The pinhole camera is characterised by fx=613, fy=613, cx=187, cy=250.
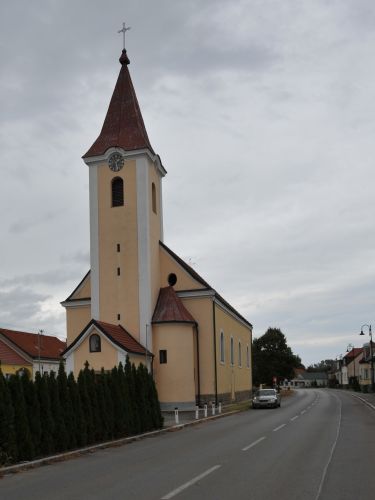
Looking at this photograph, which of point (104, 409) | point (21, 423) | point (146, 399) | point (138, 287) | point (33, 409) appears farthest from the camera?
point (138, 287)

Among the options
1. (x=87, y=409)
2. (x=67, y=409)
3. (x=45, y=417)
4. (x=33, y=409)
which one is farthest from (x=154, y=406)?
(x=33, y=409)

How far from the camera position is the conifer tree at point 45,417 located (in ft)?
51.2

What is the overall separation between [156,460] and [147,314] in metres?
22.2

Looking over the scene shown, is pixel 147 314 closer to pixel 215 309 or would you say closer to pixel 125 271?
pixel 125 271

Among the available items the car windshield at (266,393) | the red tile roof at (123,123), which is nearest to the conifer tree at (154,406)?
the car windshield at (266,393)

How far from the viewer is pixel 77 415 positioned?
1756cm

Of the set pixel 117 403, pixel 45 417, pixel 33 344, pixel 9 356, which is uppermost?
pixel 33 344

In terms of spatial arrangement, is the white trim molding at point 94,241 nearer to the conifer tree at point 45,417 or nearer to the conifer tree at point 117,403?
the conifer tree at point 117,403

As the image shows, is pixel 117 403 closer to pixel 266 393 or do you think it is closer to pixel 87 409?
pixel 87 409

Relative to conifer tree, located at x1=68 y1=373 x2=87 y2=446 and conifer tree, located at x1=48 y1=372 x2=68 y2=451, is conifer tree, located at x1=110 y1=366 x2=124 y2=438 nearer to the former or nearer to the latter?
conifer tree, located at x1=68 y1=373 x2=87 y2=446

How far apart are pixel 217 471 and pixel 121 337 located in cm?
2283

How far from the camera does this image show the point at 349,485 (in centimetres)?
991

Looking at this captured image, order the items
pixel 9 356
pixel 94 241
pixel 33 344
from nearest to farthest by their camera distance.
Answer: pixel 94 241
pixel 9 356
pixel 33 344

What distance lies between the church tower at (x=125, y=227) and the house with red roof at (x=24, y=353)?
668 inches
